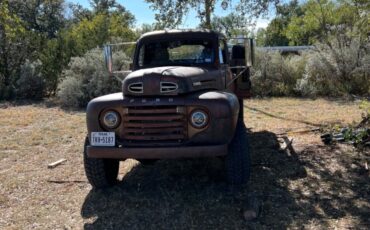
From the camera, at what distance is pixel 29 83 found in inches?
598

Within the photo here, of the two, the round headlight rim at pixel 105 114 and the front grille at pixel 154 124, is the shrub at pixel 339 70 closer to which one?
the front grille at pixel 154 124

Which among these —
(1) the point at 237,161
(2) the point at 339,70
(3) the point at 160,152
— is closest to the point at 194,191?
(1) the point at 237,161

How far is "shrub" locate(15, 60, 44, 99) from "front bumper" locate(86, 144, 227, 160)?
11.0 m

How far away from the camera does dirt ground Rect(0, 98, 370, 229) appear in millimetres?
4516

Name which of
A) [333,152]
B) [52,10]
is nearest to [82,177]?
[333,152]

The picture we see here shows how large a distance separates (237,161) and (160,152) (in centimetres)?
86

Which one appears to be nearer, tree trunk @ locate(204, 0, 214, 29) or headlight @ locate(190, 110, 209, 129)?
headlight @ locate(190, 110, 209, 129)

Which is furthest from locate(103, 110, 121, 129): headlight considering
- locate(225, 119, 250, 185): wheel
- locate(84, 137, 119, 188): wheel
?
locate(225, 119, 250, 185): wheel

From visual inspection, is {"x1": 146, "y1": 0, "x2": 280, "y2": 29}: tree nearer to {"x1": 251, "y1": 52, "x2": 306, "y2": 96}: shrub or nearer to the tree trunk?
the tree trunk

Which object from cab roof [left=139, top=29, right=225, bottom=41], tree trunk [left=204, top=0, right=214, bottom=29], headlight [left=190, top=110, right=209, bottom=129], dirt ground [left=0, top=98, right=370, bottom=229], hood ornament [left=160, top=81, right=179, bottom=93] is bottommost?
dirt ground [left=0, top=98, right=370, bottom=229]

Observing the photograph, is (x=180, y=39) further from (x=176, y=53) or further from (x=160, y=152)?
(x=160, y=152)

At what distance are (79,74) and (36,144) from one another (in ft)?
18.8

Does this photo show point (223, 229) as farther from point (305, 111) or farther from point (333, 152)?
point (305, 111)

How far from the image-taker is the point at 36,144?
8.42 meters
